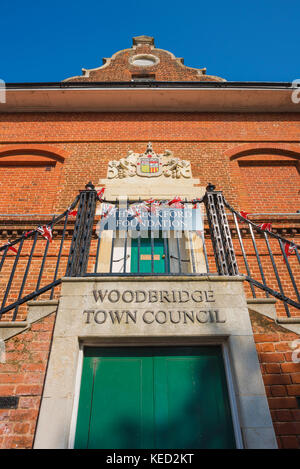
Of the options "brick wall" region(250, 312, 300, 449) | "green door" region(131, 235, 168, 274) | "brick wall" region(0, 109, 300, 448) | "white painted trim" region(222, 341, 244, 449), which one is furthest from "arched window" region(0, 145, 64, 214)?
"brick wall" region(250, 312, 300, 449)

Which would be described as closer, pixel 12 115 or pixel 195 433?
pixel 195 433

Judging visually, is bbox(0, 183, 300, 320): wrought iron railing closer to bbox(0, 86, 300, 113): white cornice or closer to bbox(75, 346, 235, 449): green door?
bbox(75, 346, 235, 449): green door

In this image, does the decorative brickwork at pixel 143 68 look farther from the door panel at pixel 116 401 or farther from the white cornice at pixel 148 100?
the door panel at pixel 116 401

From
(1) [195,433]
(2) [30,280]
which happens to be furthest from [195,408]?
(2) [30,280]

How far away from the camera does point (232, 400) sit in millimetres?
2779

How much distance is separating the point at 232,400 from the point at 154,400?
77 cm

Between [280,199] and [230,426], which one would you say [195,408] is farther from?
[280,199]

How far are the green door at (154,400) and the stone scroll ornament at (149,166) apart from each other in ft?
17.9

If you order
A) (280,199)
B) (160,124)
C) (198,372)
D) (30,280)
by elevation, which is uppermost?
(160,124)

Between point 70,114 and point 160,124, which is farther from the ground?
point 70,114

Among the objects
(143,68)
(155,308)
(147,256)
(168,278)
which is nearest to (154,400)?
(155,308)

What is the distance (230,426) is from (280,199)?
620 centimetres

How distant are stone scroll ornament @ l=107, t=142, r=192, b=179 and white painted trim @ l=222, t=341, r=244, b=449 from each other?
5.48 m
